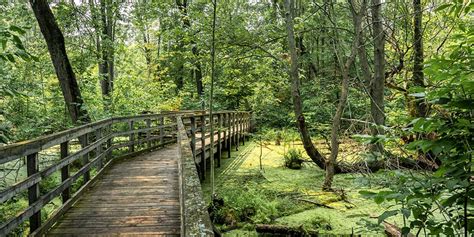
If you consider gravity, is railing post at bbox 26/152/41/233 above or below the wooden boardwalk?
above

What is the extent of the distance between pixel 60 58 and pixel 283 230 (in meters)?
6.91

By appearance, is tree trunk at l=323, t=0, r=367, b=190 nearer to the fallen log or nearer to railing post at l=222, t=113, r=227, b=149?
the fallen log

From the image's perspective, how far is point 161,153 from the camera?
8875 mm

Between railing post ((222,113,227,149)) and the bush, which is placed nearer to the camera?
the bush

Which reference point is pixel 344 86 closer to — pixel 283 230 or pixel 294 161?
→ pixel 283 230

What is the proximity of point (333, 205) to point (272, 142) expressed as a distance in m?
9.48

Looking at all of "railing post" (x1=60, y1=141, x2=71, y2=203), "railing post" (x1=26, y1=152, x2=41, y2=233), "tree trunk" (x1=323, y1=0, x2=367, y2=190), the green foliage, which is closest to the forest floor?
"tree trunk" (x1=323, y1=0, x2=367, y2=190)

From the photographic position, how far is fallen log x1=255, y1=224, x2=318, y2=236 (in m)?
5.49

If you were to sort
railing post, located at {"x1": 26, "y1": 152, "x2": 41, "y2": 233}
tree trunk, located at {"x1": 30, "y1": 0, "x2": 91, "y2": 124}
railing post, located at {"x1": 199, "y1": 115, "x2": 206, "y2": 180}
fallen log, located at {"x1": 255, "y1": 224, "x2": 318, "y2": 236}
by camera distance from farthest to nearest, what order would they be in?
railing post, located at {"x1": 199, "y1": 115, "x2": 206, "y2": 180}
tree trunk, located at {"x1": 30, "y1": 0, "x2": 91, "y2": 124}
fallen log, located at {"x1": 255, "y1": 224, "x2": 318, "y2": 236}
railing post, located at {"x1": 26, "y1": 152, "x2": 41, "y2": 233}

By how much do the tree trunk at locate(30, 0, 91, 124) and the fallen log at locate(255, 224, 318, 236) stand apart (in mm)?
5433

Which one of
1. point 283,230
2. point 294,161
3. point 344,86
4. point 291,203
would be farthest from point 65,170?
point 294,161

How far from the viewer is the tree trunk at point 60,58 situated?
8508mm

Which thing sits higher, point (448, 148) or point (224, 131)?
point (448, 148)

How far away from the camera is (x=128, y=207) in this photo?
452 cm
